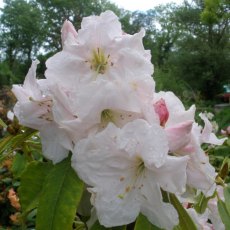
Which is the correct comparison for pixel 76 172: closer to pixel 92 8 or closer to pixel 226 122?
pixel 226 122

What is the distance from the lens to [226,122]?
436 centimetres

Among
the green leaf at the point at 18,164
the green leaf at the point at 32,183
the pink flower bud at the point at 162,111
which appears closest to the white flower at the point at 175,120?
the pink flower bud at the point at 162,111

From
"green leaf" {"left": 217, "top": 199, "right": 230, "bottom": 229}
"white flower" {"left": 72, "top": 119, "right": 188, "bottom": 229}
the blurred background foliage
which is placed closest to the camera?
"white flower" {"left": 72, "top": 119, "right": 188, "bottom": 229}

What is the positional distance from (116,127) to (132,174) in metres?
0.09

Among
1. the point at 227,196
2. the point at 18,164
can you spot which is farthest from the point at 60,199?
the point at 18,164

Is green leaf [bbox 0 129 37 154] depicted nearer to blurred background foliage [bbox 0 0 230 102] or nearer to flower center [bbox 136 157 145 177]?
flower center [bbox 136 157 145 177]

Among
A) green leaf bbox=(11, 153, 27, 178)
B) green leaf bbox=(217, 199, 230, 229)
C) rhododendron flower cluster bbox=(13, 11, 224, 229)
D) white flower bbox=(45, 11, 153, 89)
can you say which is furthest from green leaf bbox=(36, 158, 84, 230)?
green leaf bbox=(11, 153, 27, 178)

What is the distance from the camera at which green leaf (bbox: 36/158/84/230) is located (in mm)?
680

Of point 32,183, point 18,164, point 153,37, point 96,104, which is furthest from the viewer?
point 153,37

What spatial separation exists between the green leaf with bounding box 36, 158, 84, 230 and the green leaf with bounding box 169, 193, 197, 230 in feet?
0.47

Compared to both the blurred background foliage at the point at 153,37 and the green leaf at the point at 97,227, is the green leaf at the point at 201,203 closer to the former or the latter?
the green leaf at the point at 97,227

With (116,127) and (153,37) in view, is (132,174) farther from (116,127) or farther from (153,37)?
(153,37)

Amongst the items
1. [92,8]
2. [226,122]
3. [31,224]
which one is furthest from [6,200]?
[92,8]

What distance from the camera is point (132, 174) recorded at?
28.4 inches
